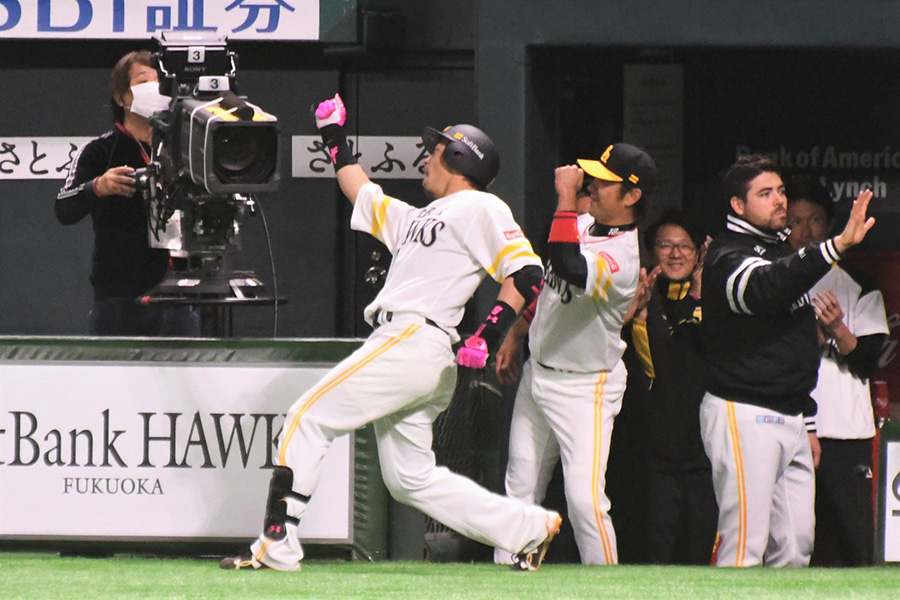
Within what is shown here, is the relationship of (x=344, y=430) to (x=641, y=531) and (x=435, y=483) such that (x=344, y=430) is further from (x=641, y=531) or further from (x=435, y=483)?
(x=641, y=531)

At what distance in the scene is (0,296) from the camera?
8.45m

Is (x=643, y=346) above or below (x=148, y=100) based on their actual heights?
below

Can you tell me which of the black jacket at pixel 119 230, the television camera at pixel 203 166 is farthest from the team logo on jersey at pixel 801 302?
the black jacket at pixel 119 230

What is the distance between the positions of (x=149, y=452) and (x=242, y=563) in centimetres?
85

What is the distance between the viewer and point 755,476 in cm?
554

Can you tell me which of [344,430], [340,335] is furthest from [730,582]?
[340,335]

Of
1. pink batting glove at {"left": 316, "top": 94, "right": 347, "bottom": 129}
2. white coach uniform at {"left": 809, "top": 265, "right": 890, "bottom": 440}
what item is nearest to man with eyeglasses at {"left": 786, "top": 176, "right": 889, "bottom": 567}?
white coach uniform at {"left": 809, "top": 265, "right": 890, "bottom": 440}

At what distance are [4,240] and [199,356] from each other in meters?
3.07

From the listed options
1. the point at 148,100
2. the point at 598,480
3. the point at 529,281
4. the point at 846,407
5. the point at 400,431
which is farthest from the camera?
the point at 846,407

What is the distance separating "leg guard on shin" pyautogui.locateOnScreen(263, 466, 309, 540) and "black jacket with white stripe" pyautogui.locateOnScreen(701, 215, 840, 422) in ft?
5.41

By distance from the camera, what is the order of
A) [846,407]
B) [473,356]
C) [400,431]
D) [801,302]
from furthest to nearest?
[846,407], [801,302], [400,431], [473,356]

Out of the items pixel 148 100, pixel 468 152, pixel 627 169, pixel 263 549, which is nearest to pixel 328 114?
pixel 468 152

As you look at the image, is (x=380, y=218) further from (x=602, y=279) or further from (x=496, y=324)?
(x=602, y=279)

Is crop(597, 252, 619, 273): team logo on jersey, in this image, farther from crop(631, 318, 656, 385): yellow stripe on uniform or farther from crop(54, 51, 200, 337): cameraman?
crop(54, 51, 200, 337): cameraman
